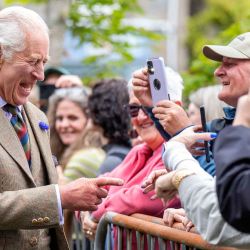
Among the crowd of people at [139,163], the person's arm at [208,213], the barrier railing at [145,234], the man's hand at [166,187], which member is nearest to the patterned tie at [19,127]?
the crowd of people at [139,163]

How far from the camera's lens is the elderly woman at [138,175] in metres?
5.21

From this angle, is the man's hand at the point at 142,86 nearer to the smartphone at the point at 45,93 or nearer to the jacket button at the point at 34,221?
the jacket button at the point at 34,221

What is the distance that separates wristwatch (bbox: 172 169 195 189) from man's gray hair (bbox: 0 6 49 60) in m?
1.47

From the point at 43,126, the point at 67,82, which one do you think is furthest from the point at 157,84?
the point at 67,82

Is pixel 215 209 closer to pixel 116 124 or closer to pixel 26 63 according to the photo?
pixel 26 63

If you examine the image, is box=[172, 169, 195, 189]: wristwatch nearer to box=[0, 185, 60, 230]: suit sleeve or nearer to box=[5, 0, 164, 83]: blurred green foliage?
box=[0, 185, 60, 230]: suit sleeve

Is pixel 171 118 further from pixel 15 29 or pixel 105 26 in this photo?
pixel 105 26

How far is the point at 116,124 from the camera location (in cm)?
728

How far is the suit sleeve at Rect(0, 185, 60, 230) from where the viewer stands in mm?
4566

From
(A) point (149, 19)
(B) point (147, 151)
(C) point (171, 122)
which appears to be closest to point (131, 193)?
(B) point (147, 151)

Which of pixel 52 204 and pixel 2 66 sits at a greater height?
pixel 2 66

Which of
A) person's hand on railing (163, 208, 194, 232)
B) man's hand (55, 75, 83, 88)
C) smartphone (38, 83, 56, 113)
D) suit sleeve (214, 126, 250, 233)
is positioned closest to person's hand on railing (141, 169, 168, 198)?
person's hand on railing (163, 208, 194, 232)

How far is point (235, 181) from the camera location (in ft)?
10.4

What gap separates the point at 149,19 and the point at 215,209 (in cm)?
2935
